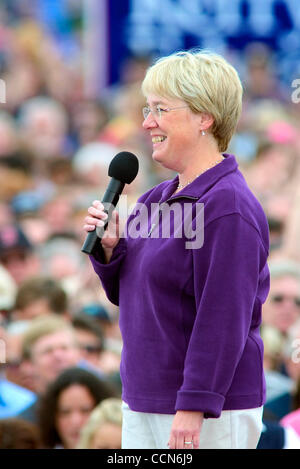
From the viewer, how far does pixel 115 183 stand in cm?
340

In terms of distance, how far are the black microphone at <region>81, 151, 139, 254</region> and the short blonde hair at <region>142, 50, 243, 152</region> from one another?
1.04 feet

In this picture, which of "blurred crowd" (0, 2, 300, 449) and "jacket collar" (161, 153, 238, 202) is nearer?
"jacket collar" (161, 153, 238, 202)

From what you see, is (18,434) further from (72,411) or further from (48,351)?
(48,351)

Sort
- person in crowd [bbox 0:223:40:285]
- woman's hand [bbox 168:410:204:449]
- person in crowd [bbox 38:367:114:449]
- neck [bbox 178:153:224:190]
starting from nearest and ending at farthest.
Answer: woman's hand [bbox 168:410:204:449]
neck [bbox 178:153:224:190]
person in crowd [bbox 38:367:114:449]
person in crowd [bbox 0:223:40:285]

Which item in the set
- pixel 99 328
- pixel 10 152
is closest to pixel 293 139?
pixel 10 152

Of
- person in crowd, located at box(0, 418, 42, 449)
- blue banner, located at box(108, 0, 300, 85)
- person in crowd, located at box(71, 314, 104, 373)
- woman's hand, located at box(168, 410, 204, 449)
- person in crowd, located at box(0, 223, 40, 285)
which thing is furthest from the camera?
blue banner, located at box(108, 0, 300, 85)

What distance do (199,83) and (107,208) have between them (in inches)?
18.0

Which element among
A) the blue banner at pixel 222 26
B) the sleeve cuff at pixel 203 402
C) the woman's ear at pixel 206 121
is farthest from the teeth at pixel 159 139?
the blue banner at pixel 222 26

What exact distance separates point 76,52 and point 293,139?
5.68 metres

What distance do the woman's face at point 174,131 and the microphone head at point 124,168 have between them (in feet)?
0.72

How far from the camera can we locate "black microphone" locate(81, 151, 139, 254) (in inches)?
128

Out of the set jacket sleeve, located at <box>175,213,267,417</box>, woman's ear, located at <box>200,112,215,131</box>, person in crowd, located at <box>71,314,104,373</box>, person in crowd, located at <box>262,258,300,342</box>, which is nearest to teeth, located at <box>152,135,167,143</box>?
woman's ear, located at <box>200,112,215,131</box>

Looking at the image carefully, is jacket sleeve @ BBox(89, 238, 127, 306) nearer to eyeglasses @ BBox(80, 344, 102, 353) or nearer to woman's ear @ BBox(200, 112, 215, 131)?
woman's ear @ BBox(200, 112, 215, 131)
